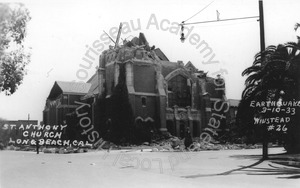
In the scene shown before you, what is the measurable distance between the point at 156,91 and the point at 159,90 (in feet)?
0.59

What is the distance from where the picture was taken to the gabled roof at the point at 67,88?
35.0 feet

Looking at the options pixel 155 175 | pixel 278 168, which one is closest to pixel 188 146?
pixel 278 168

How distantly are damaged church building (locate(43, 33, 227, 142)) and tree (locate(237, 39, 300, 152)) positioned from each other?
51.7 inches

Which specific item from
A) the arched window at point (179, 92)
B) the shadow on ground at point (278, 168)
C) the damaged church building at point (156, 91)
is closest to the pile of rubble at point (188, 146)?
the damaged church building at point (156, 91)

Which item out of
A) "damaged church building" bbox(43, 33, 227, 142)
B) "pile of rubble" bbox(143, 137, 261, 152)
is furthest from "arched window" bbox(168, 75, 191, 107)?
"pile of rubble" bbox(143, 137, 261, 152)

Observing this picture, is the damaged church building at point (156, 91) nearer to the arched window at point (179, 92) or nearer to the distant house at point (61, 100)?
the arched window at point (179, 92)

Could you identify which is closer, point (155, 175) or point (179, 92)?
point (155, 175)

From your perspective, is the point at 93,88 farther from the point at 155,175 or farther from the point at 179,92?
the point at 179,92

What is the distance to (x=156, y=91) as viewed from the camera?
→ 1858 centimetres

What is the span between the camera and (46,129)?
11117 millimetres

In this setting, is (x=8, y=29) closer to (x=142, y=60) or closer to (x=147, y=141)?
(x=147, y=141)

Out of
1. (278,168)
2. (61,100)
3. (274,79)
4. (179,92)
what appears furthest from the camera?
(179,92)

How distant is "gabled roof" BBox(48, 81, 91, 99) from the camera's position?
420 inches

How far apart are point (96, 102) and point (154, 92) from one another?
5626 millimetres
